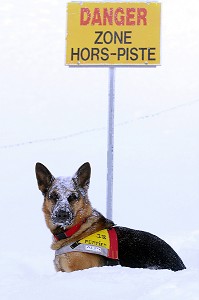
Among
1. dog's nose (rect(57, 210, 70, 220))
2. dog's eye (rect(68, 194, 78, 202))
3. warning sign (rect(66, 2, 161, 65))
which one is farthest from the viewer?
warning sign (rect(66, 2, 161, 65))

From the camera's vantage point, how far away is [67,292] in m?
3.05

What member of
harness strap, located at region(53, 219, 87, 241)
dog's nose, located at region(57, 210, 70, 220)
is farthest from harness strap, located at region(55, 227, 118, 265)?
dog's nose, located at region(57, 210, 70, 220)

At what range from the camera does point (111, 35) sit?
915cm

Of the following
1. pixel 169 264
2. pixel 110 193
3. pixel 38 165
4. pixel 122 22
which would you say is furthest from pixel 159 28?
pixel 169 264

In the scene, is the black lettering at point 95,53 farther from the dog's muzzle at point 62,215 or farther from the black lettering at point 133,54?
the dog's muzzle at point 62,215

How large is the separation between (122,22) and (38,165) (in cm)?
493

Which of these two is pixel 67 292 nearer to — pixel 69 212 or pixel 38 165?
pixel 69 212

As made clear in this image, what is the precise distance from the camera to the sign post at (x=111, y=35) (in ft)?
29.9

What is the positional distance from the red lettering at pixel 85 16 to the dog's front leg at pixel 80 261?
5.59 metres

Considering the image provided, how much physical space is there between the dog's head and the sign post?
161 inches

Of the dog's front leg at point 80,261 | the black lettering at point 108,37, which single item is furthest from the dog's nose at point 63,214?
the black lettering at point 108,37

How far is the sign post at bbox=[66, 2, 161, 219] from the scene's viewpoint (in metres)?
9.12

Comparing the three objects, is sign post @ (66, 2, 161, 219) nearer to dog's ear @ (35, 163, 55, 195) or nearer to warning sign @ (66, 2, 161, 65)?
warning sign @ (66, 2, 161, 65)

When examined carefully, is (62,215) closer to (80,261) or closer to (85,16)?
(80,261)
